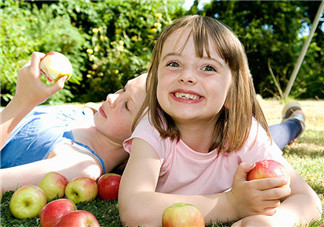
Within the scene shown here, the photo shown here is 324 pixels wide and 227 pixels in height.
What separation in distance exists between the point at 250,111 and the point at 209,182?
1.62ft

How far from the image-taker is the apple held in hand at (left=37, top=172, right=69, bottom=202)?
2.21 m

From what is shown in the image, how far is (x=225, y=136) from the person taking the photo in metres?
2.12

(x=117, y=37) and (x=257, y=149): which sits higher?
(x=257, y=149)

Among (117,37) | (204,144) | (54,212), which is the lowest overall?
(117,37)

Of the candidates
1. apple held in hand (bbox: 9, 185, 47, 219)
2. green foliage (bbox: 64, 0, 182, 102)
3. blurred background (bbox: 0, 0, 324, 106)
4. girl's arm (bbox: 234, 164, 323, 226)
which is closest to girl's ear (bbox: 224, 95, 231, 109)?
girl's arm (bbox: 234, 164, 323, 226)

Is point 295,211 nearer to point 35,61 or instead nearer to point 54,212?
point 54,212

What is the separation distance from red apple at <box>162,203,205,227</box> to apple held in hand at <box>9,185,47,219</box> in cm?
79

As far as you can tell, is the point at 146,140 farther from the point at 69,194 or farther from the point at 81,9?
the point at 81,9

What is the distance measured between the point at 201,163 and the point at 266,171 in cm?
51

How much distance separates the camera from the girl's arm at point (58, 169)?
90.6 inches

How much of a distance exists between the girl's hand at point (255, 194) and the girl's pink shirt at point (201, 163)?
0.35m

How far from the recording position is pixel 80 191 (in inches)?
87.1

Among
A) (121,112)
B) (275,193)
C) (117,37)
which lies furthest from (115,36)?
(275,193)

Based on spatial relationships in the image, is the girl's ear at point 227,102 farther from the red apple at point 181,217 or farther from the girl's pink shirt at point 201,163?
the red apple at point 181,217
